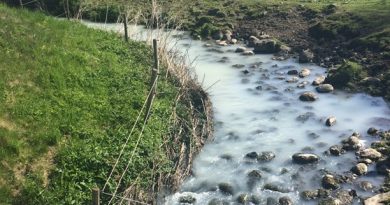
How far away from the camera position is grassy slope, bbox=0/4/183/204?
1280 centimetres

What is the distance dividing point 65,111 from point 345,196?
10030 mm

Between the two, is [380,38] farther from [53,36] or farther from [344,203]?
[53,36]

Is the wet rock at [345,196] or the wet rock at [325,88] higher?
the wet rock at [325,88]

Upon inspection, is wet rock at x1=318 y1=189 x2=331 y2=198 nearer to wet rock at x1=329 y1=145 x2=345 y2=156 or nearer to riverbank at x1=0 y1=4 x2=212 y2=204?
wet rock at x1=329 y1=145 x2=345 y2=156

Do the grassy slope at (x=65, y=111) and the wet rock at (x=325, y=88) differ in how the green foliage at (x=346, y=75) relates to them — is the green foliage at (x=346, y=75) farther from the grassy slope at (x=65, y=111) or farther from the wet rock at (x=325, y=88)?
the grassy slope at (x=65, y=111)

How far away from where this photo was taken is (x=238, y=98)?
2433cm

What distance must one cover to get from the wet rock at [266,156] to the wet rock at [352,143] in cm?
311

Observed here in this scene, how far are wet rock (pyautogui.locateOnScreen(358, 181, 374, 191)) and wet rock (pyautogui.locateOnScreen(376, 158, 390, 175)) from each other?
0.97 m

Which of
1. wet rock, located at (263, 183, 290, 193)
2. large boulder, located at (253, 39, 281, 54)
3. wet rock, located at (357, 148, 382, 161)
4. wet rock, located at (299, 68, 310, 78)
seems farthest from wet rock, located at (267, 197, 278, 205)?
large boulder, located at (253, 39, 281, 54)

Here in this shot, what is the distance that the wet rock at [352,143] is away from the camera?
62.0 feet

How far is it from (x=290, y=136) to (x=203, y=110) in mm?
4064

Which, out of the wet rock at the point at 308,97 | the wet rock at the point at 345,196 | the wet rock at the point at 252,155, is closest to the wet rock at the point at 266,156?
the wet rock at the point at 252,155

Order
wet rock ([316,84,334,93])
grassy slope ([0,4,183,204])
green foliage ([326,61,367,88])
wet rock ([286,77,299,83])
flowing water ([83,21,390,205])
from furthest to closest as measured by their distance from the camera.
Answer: wet rock ([286,77,299,83]) → green foliage ([326,61,367,88]) → wet rock ([316,84,334,93]) → flowing water ([83,21,390,205]) → grassy slope ([0,4,183,204])

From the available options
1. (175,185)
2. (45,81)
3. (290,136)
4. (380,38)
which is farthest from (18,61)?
(380,38)
